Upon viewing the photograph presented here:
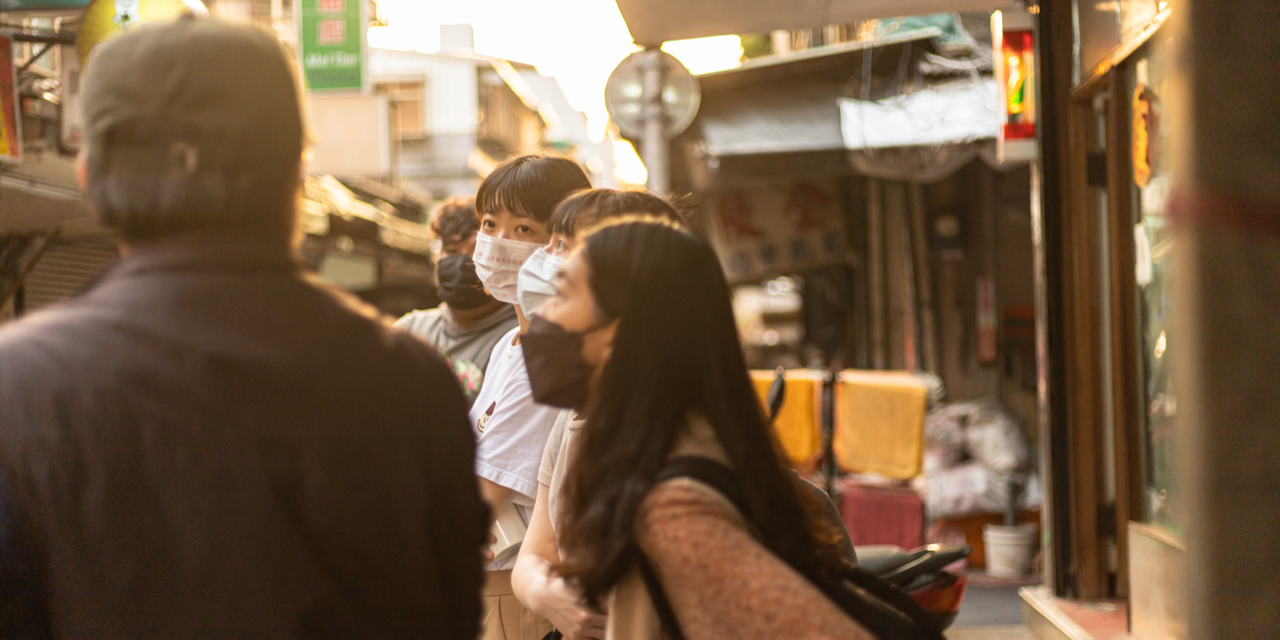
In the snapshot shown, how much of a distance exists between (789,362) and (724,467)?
13.7 meters

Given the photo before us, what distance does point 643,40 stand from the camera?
6.15 m

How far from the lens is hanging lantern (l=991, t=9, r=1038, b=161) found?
6328 mm

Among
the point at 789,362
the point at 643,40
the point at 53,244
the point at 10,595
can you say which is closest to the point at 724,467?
the point at 10,595

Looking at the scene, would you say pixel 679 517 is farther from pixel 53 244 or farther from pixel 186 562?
pixel 53 244

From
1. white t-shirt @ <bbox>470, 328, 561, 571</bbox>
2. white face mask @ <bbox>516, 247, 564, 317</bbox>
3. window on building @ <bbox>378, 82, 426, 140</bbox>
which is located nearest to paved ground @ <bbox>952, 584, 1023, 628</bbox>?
white t-shirt @ <bbox>470, 328, 561, 571</bbox>

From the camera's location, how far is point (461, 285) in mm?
3400

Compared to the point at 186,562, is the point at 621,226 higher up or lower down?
higher up

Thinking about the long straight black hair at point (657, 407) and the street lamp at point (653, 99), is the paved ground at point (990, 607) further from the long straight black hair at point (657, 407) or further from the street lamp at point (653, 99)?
the long straight black hair at point (657, 407)

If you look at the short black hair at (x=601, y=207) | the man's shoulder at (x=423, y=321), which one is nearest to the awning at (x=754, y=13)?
the man's shoulder at (x=423, y=321)

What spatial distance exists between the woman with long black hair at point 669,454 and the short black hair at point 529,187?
107 cm

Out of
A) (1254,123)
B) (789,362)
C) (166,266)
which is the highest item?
(1254,123)

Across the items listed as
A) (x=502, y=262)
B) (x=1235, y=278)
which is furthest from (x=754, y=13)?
(x=1235, y=278)

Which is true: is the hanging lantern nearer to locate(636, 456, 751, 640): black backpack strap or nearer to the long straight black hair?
the long straight black hair

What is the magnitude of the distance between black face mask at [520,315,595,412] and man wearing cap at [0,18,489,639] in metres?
0.39
